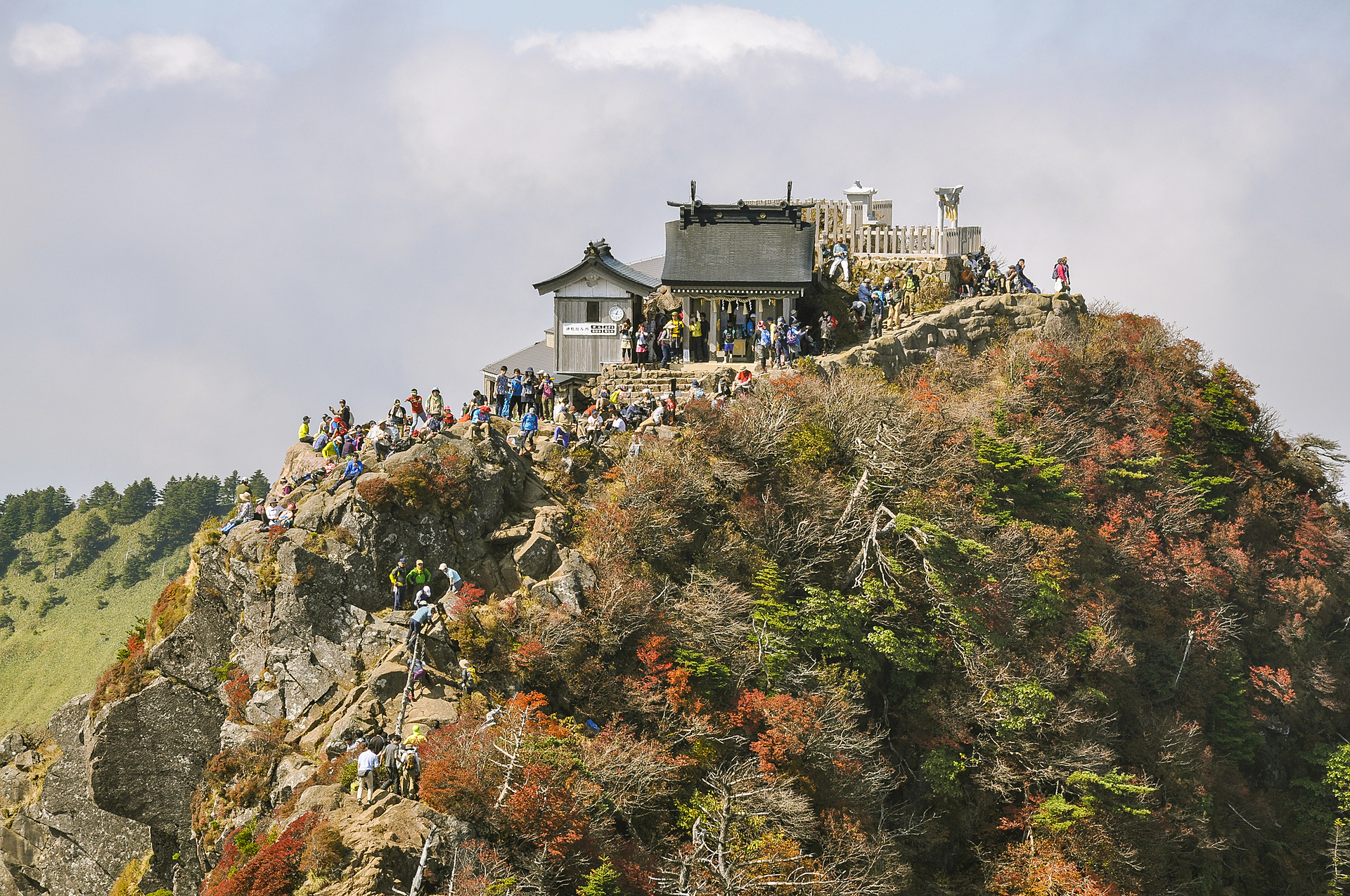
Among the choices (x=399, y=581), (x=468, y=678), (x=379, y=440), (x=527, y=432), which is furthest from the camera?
(x=527, y=432)

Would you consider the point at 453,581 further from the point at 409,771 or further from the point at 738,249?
the point at 738,249

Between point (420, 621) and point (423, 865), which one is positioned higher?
point (420, 621)

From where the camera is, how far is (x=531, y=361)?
191 feet

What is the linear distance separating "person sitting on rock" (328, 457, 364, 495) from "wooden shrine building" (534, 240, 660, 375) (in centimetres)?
1620

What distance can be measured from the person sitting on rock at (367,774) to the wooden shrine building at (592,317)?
88.5 feet

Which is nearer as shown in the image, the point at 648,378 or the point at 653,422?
the point at 653,422

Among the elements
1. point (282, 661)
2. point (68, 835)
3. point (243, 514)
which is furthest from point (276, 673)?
point (68, 835)

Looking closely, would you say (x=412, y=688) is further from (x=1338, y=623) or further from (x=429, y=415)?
(x=1338, y=623)

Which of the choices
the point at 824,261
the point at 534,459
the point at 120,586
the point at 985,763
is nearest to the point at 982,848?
the point at 985,763

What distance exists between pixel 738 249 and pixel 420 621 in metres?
27.7

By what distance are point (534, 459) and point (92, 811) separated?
792 inches

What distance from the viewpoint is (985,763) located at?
43188mm

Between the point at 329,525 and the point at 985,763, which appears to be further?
the point at 985,763

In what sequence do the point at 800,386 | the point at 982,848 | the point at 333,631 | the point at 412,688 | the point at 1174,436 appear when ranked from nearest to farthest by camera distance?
the point at 412,688
the point at 333,631
the point at 982,848
the point at 800,386
the point at 1174,436
